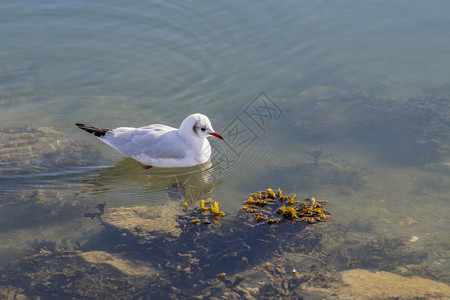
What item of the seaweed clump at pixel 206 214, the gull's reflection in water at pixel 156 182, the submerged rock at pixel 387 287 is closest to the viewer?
the submerged rock at pixel 387 287

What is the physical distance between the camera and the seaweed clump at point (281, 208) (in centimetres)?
653

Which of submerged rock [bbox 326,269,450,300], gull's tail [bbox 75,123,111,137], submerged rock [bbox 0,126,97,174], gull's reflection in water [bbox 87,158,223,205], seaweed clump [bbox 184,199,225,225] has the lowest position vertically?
submerged rock [bbox 326,269,450,300]

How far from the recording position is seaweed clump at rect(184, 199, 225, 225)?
6.50 meters

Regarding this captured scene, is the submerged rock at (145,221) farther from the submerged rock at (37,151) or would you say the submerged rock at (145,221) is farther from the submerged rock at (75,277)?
the submerged rock at (37,151)

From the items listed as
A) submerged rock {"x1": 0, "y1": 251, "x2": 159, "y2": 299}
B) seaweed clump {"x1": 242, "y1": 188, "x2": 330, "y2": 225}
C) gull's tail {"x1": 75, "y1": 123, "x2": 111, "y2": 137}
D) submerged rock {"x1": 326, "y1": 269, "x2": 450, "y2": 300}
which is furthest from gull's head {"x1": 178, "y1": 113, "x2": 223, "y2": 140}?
submerged rock {"x1": 326, "y1": 269, "x2": 450, "y2": 300}

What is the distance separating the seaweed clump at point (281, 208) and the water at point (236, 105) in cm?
21

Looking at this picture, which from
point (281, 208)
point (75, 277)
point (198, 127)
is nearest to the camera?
point (75, 277)

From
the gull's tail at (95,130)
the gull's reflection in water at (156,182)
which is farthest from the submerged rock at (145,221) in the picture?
the gull's tail at (95,130)

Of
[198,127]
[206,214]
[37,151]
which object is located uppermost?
[198,127]

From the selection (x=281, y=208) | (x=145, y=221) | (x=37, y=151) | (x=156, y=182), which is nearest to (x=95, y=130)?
(x=37, y=151)

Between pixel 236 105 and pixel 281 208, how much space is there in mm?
3275

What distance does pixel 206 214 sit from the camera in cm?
667

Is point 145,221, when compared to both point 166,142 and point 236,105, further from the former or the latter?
point 236,105

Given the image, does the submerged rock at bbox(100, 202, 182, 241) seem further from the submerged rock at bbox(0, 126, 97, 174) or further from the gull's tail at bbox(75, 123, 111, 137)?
the gull's tail at bbox(75, 123, 111, 137)
